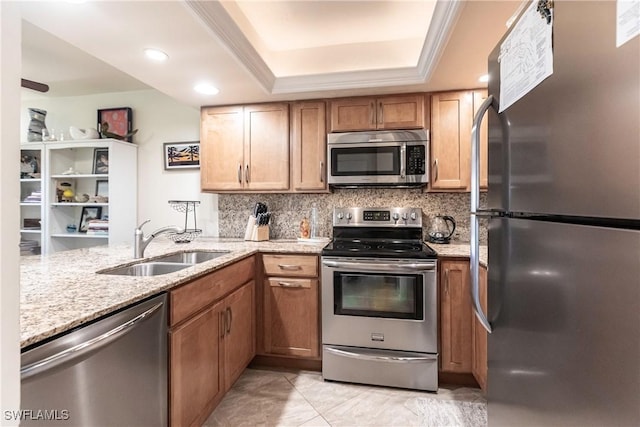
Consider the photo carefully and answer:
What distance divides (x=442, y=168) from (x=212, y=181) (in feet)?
6.53

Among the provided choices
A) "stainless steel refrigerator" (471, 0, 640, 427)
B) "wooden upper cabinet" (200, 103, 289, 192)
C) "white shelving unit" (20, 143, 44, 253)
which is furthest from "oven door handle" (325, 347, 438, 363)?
"white shelving unit" (20, 143, 44, 253)

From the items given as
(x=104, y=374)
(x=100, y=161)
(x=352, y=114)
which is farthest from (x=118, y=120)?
(x=104, y=374)

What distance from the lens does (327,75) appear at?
92.5 inches

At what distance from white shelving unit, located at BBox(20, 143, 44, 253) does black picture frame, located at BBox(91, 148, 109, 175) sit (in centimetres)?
55

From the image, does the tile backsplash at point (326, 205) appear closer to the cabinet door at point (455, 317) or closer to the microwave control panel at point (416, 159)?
the microwave control panel at point (416, 159)

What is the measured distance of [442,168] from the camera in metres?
2.42

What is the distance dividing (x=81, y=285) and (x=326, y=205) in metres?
1.97

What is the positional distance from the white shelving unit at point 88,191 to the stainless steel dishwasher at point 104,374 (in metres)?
2.30

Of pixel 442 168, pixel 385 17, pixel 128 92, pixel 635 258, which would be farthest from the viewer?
pixel 128 92

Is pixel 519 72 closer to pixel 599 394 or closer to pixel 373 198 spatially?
pixel 599 394

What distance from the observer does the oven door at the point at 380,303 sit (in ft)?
6.72

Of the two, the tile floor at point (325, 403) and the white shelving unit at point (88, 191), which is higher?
the white shelving unit at point (88, 191)

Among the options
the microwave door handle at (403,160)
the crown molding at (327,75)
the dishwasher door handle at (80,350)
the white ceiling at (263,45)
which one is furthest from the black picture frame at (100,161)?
the microwave door handle at (403,160)

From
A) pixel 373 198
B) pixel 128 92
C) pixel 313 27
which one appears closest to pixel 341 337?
pixel 373 198
